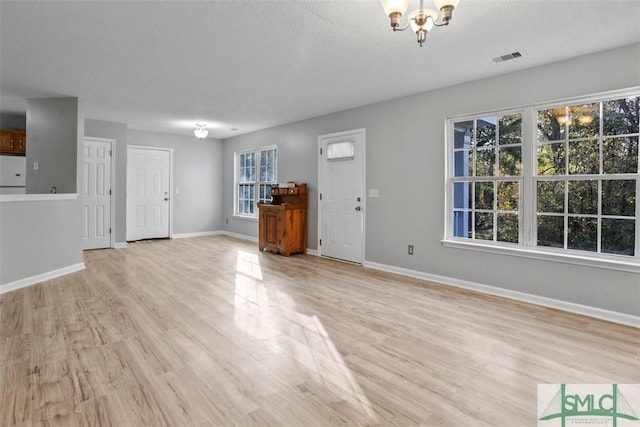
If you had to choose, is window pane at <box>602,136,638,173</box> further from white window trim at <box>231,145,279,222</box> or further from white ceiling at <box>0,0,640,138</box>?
→ white window trim at <box>231,145,279,222</box>

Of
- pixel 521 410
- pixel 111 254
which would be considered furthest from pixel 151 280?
pixel 521 410

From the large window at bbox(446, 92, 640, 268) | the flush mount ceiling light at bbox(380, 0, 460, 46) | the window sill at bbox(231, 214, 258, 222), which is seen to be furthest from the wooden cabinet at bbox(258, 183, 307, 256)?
the flush mount ceiling light at bbox(380, 0, 460, 46)

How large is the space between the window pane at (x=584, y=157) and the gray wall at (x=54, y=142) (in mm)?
6298

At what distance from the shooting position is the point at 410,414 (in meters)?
1.72

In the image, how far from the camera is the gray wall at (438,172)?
3.10m

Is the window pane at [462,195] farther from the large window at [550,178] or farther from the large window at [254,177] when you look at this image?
the large window at [254,177]

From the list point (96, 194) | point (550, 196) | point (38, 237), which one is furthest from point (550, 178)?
point (96, 194)

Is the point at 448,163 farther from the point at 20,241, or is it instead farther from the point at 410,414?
the point at 20,241

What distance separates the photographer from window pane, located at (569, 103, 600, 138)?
3.23 m

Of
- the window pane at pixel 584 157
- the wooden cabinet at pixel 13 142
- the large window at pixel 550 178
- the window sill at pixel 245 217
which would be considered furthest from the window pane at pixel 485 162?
the wooden cabinet at pixel 13 142

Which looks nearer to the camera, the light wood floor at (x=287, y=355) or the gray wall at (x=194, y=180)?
the light wood floor at (x=287, y=355)

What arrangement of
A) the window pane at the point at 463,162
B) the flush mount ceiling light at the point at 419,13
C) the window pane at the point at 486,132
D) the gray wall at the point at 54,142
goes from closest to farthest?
the flush mount ceiling light at the point at 419,13, the window pane at the point at 486,132, the window pane at the point at 463,162, the gray wall at the point at 54,142

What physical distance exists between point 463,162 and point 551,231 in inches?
48.9

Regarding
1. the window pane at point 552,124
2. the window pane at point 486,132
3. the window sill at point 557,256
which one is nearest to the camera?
the window sill at point 557,256
